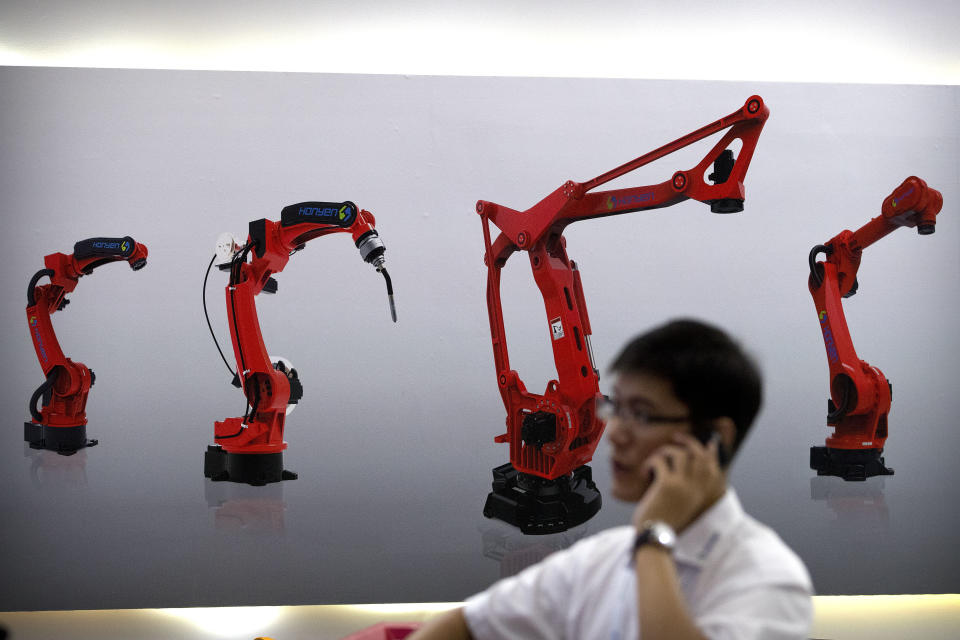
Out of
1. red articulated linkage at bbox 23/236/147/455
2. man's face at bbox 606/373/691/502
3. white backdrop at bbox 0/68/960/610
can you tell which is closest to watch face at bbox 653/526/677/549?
man's face at bbox 606/373/691/502

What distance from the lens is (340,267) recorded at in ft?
14.7

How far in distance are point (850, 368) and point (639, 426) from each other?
139 inches

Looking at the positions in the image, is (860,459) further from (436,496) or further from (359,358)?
(359,358)

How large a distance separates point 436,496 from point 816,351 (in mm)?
2231

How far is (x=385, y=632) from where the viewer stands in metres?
2.04

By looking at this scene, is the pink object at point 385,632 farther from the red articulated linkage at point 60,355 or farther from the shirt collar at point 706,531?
the red articulated linkage at point 60,355

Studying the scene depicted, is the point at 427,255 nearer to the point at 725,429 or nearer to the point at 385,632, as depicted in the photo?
the point at 385,632

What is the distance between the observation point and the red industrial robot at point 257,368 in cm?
420

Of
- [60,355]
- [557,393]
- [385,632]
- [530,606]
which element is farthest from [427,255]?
[530,606]

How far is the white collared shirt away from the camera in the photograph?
120 cm

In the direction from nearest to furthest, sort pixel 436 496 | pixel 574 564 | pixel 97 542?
1. pixel 574 564
2. pixel 97 542
3. pixel 436 496

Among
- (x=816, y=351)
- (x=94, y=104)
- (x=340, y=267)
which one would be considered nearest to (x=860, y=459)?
(x=816, y=351)

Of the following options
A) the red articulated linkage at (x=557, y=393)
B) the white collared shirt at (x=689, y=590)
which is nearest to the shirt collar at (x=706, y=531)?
the white collared shirt at (x=689, y=590)

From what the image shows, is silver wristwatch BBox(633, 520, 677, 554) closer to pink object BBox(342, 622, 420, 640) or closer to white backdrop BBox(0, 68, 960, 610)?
pink object BBox(342, 622, 420, 640)
